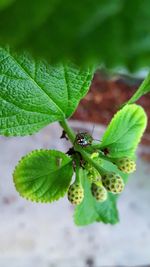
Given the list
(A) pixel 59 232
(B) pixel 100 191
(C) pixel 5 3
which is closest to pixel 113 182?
(B) pixel 100 191

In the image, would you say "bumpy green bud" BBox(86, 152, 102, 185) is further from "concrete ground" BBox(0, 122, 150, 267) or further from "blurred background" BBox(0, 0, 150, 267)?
"concrete ground" BBox(0, 122, 150, 267)

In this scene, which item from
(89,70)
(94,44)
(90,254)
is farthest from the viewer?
(90,254)

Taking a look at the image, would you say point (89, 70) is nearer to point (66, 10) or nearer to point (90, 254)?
point (66, 10)

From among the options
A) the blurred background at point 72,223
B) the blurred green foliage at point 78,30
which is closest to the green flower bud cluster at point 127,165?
the blurred green foliage at point 78,30

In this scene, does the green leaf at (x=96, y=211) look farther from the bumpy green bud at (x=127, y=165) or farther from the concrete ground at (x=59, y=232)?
the concrete ground at (x=59, y=232)

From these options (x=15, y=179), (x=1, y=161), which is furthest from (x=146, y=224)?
(x=15, y=179)

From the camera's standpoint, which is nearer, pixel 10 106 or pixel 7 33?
pixel 7 33

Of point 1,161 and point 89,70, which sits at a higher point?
point 1,161
